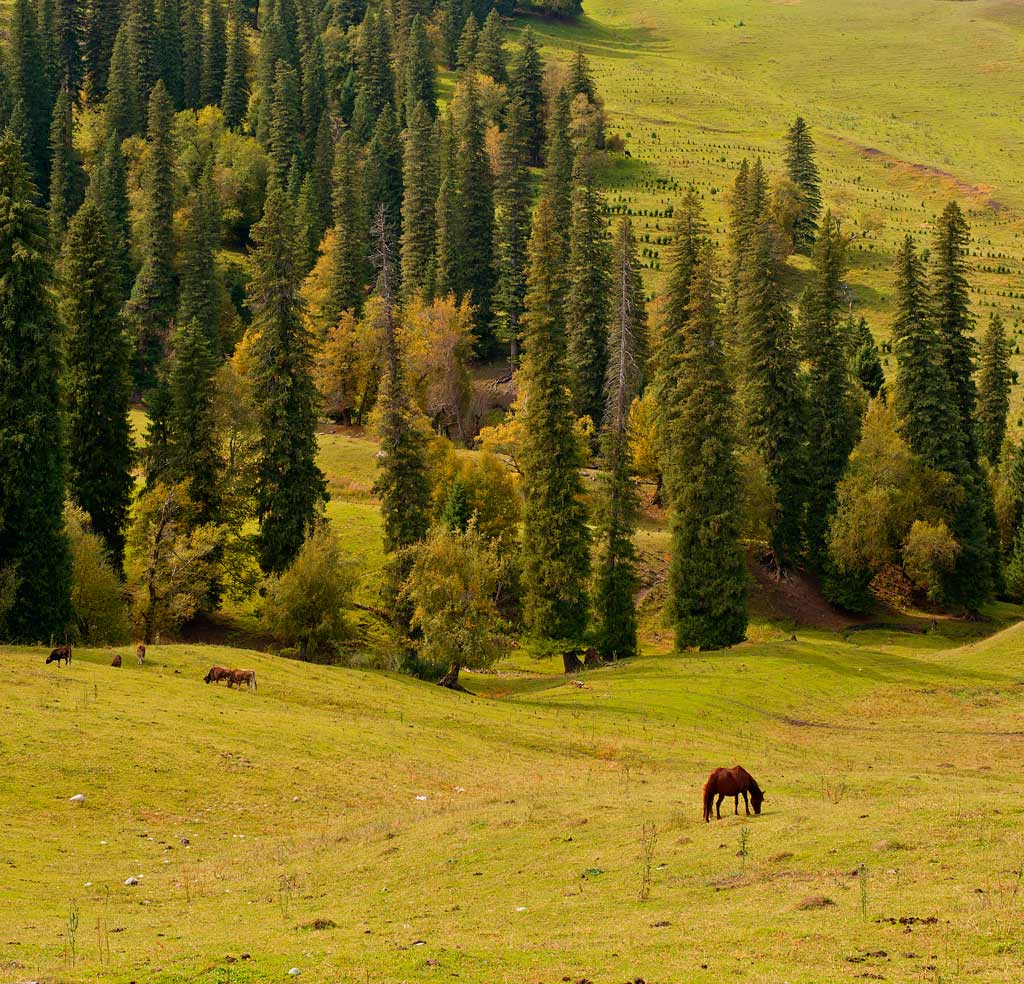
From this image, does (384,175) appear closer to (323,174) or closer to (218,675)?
(323,174)

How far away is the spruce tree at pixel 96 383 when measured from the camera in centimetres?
5962

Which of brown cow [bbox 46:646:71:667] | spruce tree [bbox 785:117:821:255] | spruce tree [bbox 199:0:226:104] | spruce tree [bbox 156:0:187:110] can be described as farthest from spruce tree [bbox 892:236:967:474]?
spruce tree [bbox 156:0:187:110]

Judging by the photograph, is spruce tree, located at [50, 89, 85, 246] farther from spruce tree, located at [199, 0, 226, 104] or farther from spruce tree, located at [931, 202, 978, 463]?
spruce tree, located at [931, 202, 978, 463]

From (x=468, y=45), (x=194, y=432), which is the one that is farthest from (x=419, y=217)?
(x=468, y=45)

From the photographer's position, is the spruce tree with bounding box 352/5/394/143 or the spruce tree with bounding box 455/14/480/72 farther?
the spruce tree with bounding box 455/14/480/72

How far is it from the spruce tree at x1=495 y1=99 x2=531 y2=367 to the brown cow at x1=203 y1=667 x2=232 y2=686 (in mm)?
67139

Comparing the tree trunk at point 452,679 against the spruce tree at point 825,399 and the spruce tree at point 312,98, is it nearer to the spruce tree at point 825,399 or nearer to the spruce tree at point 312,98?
the spruce tree at point 825,399

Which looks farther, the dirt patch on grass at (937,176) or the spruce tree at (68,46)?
the dirt patch on grass at (937,176)

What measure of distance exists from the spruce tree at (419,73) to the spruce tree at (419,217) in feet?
111

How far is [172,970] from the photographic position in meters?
15.6

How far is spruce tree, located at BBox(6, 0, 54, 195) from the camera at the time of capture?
136125 mm

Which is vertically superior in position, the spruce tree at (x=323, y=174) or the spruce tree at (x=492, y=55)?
the spruce tree at (x=492, y=55)

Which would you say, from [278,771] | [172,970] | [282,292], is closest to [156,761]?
[278,771]

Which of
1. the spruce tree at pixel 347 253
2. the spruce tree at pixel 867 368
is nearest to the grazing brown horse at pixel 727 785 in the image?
the spruce tree at pixel 867 368
